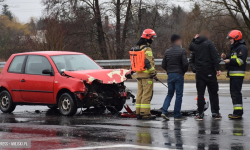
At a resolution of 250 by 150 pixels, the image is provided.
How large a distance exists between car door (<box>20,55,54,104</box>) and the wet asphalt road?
1.46 ft

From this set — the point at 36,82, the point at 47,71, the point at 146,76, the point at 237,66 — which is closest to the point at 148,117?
the point at 146,76

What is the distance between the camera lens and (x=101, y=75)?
1041 centimetres

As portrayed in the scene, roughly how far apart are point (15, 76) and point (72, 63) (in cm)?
157

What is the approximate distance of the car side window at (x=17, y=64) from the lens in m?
11.5

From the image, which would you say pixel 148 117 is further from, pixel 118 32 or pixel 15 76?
pixel 118 32

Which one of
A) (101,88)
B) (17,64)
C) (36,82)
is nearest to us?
(101,88)

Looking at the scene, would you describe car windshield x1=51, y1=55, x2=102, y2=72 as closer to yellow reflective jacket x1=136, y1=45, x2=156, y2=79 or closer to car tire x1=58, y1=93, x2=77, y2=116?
car tire x1=58, y1=93, x2=77, y2=116

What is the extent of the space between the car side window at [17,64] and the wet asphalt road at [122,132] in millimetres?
1279

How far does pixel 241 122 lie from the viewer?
877 centimetres

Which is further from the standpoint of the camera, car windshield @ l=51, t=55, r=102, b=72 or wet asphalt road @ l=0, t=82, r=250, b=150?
car windshield @ l=51, t=55, r=102, b=72

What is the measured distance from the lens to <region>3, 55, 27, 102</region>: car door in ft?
37.1

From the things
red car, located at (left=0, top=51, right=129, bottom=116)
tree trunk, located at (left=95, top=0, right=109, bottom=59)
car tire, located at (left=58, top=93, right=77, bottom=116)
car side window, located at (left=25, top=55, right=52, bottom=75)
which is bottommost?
car tire, located at (left=58, top=93, right=77, bottom=116)

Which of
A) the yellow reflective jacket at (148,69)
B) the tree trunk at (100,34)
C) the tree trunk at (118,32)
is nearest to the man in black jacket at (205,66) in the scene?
the yellow reflective jacket at (148,69)

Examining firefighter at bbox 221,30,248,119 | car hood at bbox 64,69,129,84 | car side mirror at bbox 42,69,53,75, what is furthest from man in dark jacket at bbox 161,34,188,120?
car side mirror at bbox 42,69,53,75
